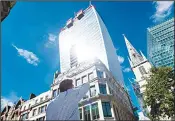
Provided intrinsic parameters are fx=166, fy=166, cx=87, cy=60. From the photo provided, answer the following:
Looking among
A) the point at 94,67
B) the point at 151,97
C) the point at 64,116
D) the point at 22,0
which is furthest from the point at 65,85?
the point at 22,0

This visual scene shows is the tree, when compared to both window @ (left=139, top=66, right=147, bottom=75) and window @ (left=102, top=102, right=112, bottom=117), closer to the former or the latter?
window @ (left=102, top=102, right=112, bottom=117)

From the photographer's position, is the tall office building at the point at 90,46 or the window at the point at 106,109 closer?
the window at the point at 106,109

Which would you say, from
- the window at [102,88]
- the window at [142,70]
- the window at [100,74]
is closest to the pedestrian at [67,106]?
the window at [102,88]

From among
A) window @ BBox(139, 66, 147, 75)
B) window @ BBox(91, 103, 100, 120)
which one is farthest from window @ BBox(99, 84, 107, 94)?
window @ BBox(139, 66, 147, 75)

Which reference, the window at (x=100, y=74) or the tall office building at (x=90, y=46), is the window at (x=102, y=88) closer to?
the window at (x=100, y=74)

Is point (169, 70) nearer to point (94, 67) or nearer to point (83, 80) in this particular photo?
point (94, 67)

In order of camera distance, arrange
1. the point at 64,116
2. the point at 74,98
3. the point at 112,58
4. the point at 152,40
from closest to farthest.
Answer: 1. the point at 64,116
2. the point at 74,98
3. the point at 112,58
4. the point at 152,40
